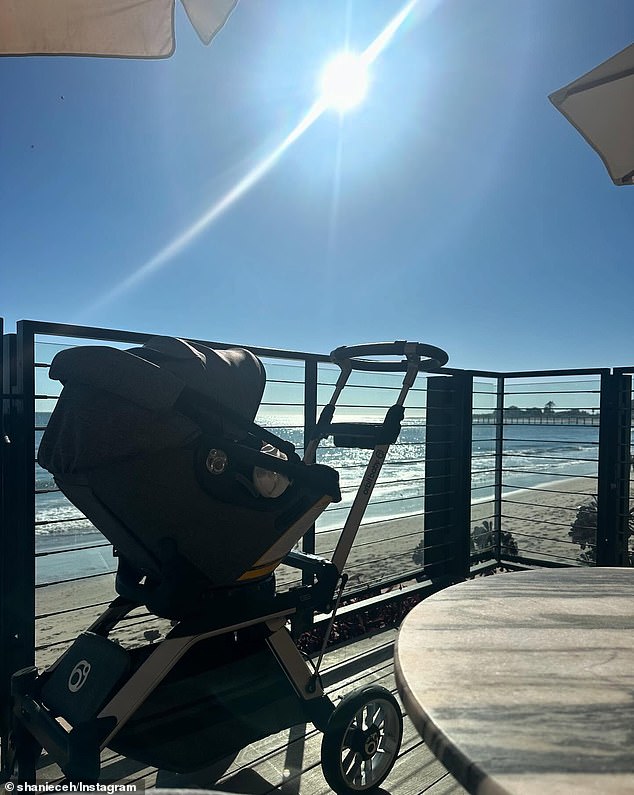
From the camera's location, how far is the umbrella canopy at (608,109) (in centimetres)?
200

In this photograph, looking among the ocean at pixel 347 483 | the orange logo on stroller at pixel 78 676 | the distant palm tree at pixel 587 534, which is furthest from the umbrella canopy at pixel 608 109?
the distant palm tree at pixel 587 534

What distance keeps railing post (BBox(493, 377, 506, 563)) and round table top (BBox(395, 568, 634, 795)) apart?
345 cm

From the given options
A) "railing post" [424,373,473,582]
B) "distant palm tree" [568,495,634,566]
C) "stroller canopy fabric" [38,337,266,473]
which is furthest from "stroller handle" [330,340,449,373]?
"distant palm tree" [568,495,634,566]

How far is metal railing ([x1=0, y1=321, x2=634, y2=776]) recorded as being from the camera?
1.99 m

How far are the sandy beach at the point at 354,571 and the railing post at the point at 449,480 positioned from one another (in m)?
0.18

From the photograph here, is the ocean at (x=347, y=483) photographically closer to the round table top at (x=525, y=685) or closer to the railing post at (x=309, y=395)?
the railing post at (x=309, y=395)

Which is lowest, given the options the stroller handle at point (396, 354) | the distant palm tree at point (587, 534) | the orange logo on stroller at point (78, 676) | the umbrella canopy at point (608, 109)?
the distant palm tree at point (587, 534)

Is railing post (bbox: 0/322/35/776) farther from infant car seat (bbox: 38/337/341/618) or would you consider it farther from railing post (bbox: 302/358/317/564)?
railing post (bbox: 302/358/317/564)

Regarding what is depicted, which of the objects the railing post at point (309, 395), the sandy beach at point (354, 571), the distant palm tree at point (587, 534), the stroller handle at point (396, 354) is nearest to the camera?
the stroller handle at point (396, 354)

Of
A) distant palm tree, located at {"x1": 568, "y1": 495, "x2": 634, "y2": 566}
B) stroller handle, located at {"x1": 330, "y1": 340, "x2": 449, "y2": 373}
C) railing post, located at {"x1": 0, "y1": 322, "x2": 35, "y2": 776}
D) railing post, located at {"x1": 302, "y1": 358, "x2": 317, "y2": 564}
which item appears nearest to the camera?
railing post, located at {"x1": 0, "y1": 322, "x2": 35, "y2": 776}

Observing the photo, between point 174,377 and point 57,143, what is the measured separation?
5.95m

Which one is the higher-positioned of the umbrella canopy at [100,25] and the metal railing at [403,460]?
the umbrella canopy at [100,25]

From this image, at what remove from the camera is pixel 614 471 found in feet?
12.9

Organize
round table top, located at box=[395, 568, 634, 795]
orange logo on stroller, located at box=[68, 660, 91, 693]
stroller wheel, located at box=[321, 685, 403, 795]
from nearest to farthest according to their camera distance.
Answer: round table top, located at box=[395, 568, 634, 795] < orange logo on stroller, located at box=[68, 660, 91, 693] < stroller wheel, located at box=[321, 685, 403, 795]
